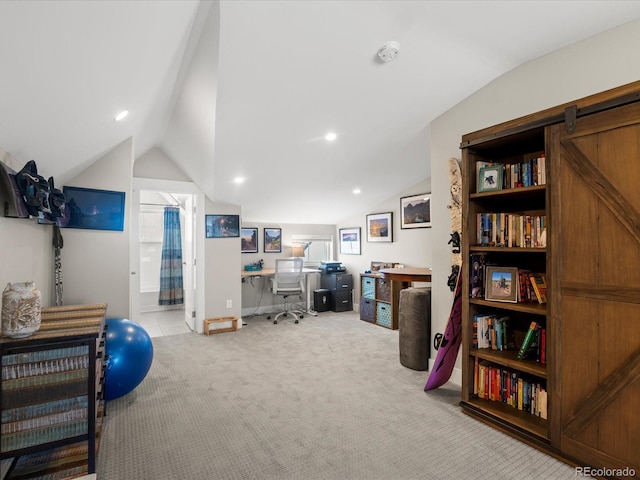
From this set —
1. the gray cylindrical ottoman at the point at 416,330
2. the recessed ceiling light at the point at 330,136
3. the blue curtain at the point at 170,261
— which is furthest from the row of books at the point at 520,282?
the blue curtain at the point at 170,261

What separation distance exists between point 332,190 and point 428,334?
247cm

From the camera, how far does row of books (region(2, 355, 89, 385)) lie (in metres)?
1.49

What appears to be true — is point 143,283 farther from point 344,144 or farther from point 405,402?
point 405,402

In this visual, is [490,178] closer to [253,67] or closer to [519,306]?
[519,306]

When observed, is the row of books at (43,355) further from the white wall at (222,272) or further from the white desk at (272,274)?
the white desk at (272,274)

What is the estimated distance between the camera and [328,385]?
9.27 ft

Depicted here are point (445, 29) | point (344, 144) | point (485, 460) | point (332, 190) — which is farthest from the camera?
point (332, 190)

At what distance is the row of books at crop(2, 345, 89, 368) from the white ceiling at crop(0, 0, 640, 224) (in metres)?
1.13

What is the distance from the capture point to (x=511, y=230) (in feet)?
7.36

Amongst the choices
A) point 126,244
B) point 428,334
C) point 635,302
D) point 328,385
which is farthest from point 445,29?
point 126,244

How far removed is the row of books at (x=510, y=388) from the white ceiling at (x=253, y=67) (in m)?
2.21

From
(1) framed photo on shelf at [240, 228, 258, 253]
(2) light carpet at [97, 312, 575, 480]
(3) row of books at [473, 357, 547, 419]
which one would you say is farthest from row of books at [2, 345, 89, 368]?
(1) framed photo on shelf at [240, 228, 258, 253]

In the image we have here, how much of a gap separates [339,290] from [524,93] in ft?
13.5

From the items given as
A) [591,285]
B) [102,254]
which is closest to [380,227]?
[591,285]
